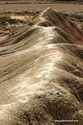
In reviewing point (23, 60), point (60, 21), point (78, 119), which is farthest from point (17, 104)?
A: point (60, 21)

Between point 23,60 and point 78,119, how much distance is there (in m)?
4.62

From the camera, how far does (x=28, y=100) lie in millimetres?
4160

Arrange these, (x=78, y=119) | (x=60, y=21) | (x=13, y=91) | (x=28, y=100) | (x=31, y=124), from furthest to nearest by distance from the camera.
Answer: (x=60, y=21) < (x=13, y=91) < (x=78, y=119) < (x=28, y=100) < (x=31, y=124)

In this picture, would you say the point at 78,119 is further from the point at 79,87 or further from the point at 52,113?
the point at 79,87

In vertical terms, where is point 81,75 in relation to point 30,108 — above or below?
below

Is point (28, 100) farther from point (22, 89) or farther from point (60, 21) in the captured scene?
point (60, 21)

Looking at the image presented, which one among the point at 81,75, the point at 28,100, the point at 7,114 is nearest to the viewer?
the point at 7,114

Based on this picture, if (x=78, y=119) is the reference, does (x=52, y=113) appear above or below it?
above

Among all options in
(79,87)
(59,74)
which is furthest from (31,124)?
(79,87)

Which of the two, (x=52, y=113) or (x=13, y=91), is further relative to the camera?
(x=13, y=91)

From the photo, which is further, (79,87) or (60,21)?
(60,21)

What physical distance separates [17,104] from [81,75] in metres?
3.57

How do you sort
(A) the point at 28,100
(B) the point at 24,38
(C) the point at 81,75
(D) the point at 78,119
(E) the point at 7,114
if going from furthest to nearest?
(B) the point at 24,38 → (C) the point at 81,75 → (D) the point at 78,119 → (A) the point at 28,100 → (E) the point at 7,114

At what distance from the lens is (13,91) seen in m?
5.05
